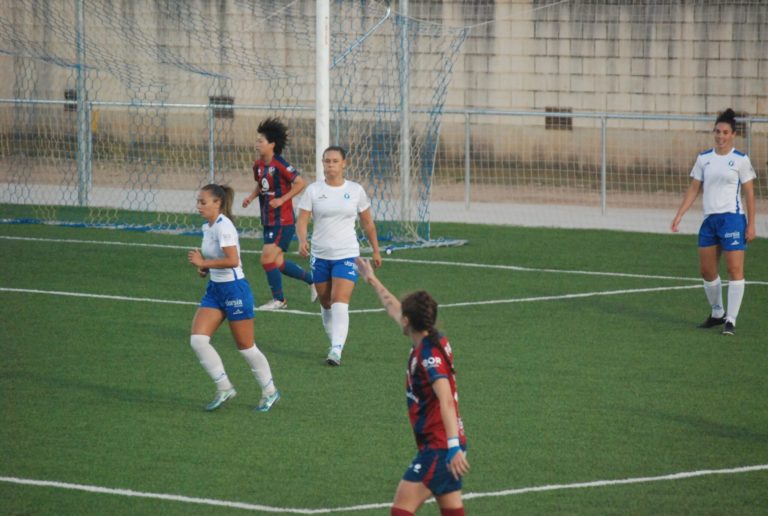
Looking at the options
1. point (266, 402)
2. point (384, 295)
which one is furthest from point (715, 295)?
point (384, 295)

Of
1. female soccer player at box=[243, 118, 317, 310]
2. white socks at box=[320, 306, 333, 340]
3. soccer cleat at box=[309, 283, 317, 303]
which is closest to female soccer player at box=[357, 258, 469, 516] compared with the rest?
white socks at box=[320, 306, 333, 340]

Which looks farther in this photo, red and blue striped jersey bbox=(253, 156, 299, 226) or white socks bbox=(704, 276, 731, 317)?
red and blue striped jersey bbox=(253, 156, 299, 226)

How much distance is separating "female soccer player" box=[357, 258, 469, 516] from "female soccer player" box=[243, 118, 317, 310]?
8318 mm

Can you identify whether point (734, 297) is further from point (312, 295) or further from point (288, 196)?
point (288, 196)

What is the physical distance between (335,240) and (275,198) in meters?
3.16

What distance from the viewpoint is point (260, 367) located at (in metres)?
10.3

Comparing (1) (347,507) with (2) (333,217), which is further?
(2) (333,217)

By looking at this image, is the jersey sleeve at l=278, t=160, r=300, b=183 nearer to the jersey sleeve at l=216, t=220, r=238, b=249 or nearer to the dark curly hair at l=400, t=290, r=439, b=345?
the jersey sleeve at l=216, t=220, r=238, b=249

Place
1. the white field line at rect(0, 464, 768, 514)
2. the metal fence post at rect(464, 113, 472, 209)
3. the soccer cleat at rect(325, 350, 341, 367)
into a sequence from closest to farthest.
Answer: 1. the white field line at rect(0, 464, 768, 514)
2. the soccer cleat at rect(325, 350, 341, 367)
3. the metal fence post at rect(464, 113, 472, 209)

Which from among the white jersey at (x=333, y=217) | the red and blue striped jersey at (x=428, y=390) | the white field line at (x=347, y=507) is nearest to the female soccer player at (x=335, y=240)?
the white jersey at (x=333, y=217)

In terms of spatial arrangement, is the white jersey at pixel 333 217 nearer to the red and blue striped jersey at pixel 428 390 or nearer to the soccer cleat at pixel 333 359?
the soccer cleat at pixel 333 359

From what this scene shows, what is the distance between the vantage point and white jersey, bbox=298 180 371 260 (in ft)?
39.8

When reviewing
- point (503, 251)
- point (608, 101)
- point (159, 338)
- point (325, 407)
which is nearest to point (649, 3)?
point (608, 101)

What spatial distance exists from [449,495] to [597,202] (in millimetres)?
21201
